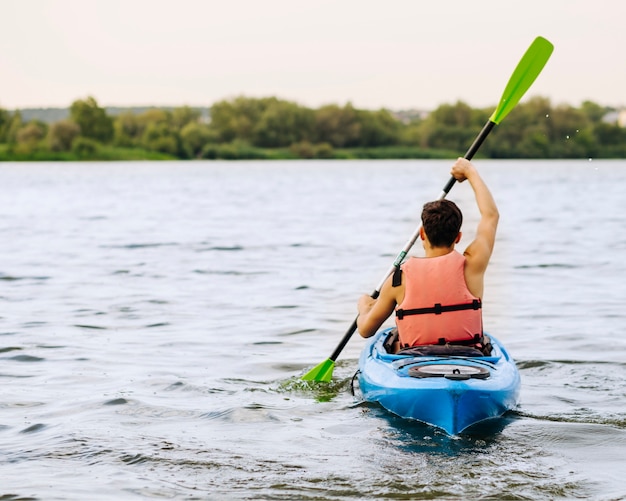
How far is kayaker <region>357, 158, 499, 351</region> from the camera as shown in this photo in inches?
210

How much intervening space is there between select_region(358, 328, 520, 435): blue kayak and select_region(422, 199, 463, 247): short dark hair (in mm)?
597

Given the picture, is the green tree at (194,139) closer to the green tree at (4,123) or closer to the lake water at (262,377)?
the green tree at (4,123)

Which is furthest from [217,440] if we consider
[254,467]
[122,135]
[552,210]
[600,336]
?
[122,135]

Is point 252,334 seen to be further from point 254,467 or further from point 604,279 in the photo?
point 604,279

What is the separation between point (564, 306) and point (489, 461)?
590cm

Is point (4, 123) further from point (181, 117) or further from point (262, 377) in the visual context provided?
point (262, 377)

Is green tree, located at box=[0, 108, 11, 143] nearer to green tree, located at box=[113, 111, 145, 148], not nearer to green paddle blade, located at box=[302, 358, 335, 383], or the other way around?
green tree, located at box=[113, 111, 145, 148]

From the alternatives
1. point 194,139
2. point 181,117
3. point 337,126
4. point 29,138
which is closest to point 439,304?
point 194,139

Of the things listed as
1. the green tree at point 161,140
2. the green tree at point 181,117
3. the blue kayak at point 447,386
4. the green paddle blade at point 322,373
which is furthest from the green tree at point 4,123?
the blue kayak at point 447,386

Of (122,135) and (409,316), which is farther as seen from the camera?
(122,135)

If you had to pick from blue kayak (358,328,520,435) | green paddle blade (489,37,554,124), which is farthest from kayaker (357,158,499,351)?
green paddle blade (489,37,554,124)

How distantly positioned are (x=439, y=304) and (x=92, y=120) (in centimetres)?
9430

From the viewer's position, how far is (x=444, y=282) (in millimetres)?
5344

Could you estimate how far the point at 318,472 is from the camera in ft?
15.6
